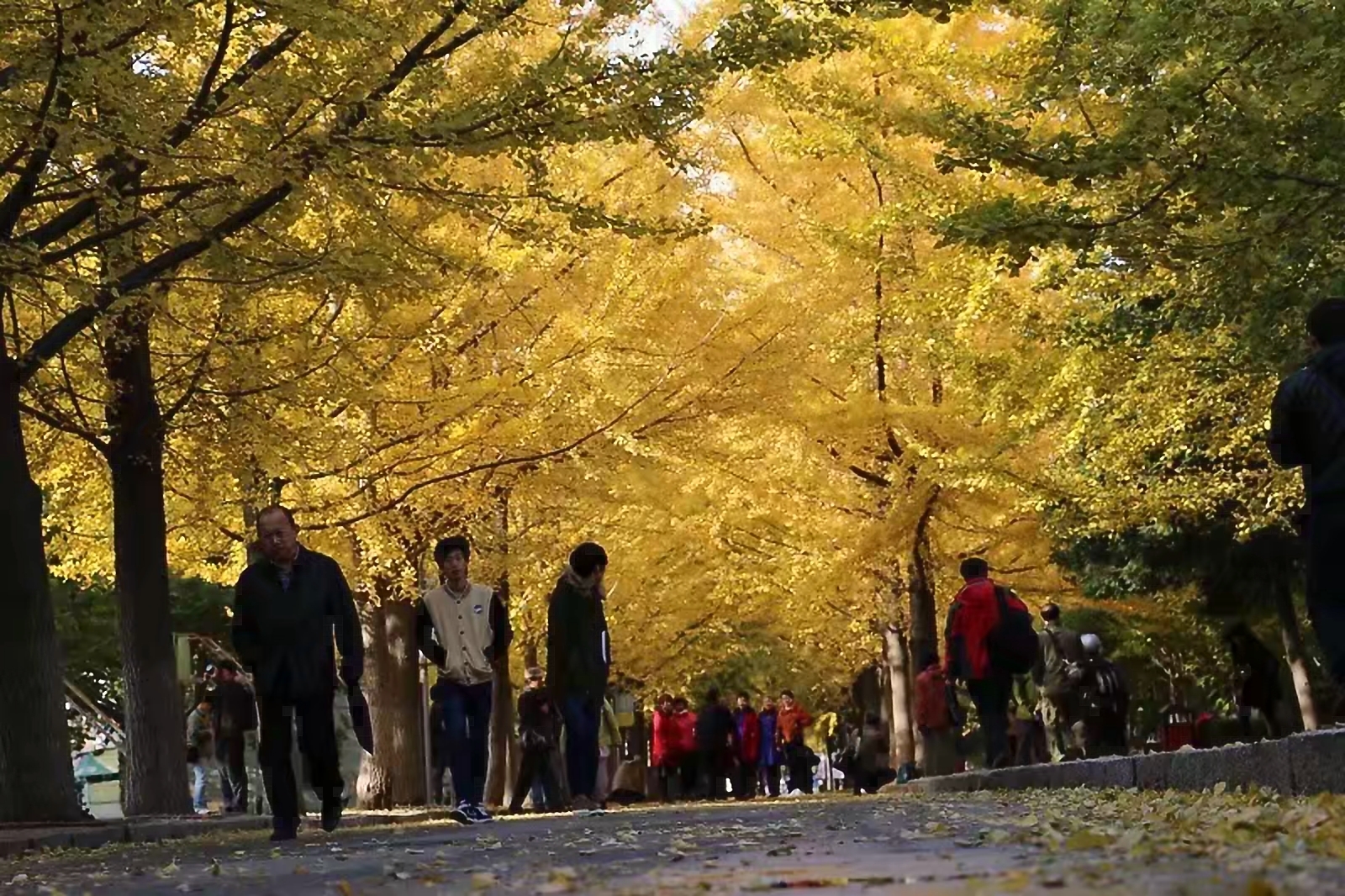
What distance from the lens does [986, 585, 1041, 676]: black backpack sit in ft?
52.4

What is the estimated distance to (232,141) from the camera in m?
14.0

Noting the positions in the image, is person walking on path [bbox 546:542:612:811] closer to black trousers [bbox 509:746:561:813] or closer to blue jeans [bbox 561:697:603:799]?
blue jeans [bbox 561:697:603:799]

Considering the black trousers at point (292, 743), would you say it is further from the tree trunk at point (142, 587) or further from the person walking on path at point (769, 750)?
the person walking on path at point (769, 750)

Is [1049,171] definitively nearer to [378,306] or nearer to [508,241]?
[378,306]

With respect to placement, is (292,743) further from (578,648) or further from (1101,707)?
(1101,707)

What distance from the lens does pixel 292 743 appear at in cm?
1134

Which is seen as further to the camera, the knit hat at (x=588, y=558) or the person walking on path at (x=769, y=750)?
the person walking on path at (x=769, y=750)

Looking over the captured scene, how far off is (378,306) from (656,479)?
7024mm

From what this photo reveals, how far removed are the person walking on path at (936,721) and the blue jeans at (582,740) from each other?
9.29 meters

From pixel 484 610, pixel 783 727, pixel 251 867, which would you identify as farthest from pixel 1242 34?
pixel 783 727

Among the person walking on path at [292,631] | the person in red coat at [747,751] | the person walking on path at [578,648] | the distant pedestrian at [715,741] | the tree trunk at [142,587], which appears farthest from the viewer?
the person in red coat at [747,751]

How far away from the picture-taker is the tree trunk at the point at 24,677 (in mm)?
14570

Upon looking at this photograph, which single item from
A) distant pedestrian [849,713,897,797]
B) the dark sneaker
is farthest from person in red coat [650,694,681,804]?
the dark sneaker

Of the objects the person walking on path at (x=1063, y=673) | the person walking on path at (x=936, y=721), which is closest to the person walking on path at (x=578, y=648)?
the person walking on path at (x=1063, y=673)
